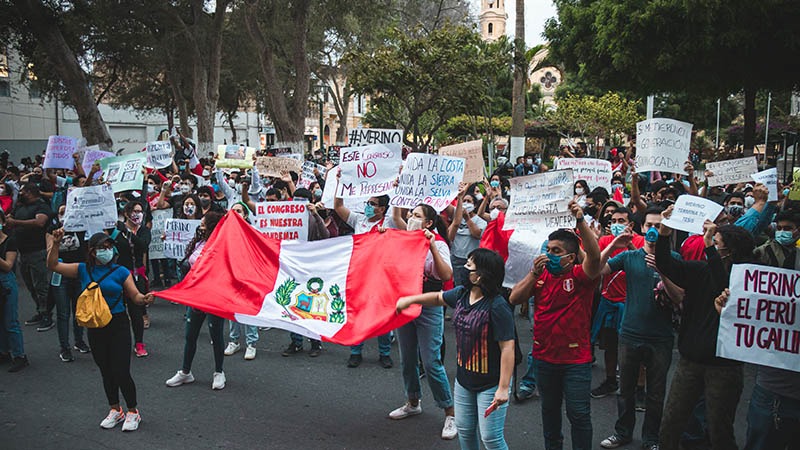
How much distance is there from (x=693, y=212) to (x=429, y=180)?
2727 millimetres

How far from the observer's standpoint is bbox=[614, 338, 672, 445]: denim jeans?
5172 mm

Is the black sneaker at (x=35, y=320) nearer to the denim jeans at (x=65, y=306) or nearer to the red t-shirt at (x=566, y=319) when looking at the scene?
the denim jeans at (x=65, y=306)

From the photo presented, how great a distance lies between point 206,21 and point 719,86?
19475 mm

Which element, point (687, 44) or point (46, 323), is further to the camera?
point (687, 44)

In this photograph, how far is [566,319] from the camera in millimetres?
4648

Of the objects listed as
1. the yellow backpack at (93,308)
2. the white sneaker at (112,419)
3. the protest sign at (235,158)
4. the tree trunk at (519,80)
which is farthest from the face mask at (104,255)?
the tree trunk at (519,80)

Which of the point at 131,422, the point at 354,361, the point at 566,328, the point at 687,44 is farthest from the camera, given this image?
the point at 687,44

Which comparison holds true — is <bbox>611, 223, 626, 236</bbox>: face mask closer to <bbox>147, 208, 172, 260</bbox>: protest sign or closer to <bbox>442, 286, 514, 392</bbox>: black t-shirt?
<bbox>442, 286, 514, 392</bbox>: black t-shirt

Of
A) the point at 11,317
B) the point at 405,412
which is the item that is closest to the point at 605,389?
the point at 405,412

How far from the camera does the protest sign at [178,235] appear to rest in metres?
9.02

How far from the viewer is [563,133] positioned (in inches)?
1724

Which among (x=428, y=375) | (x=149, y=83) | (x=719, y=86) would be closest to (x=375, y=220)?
(x=428, y=375)

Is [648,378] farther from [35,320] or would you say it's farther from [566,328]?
[35,320]

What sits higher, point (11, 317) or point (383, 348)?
point (11, 317)
